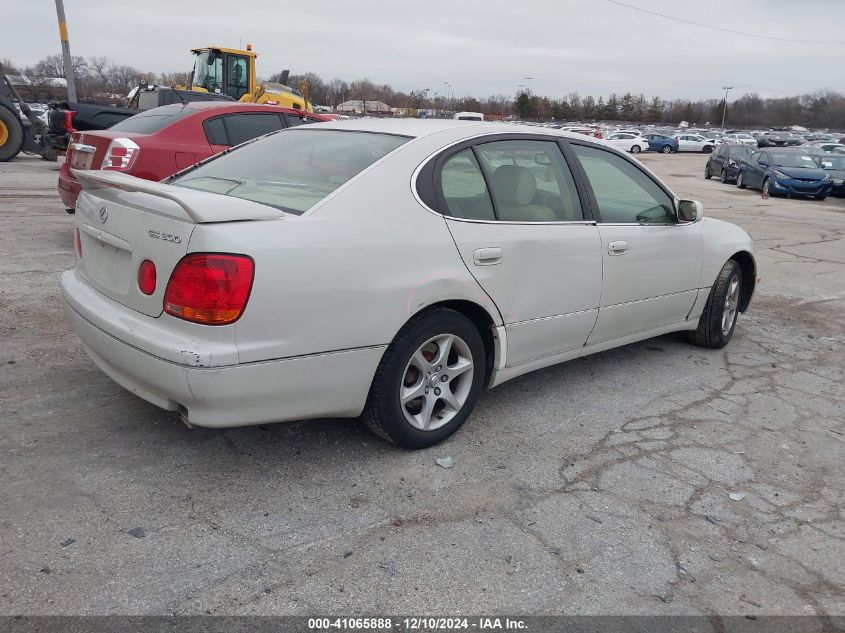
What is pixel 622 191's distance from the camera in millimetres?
4512

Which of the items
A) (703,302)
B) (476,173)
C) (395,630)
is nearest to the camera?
(395,630)

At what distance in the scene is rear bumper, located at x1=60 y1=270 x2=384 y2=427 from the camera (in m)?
2.76

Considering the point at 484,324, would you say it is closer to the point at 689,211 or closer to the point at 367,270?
the point at 367,270

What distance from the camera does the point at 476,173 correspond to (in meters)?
3.68

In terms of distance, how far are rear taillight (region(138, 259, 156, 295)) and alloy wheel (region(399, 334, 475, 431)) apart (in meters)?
1.17

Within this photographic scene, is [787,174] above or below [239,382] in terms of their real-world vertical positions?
below

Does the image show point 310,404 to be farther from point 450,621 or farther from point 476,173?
point 476,173

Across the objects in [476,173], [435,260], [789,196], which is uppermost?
[476,173]

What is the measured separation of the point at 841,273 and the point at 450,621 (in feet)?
28.9

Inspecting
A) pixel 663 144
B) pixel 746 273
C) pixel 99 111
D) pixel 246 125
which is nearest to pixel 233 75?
pixel 99 111

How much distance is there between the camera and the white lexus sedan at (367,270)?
2.79 m

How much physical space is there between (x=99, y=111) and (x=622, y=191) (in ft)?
35.4

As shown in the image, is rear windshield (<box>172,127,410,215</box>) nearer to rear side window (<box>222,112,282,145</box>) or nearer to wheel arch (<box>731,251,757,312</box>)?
wheel arch (<box>731,251,757,312</box>)

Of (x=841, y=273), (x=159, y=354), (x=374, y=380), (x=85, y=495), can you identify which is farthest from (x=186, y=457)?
(x=841, y=273)
